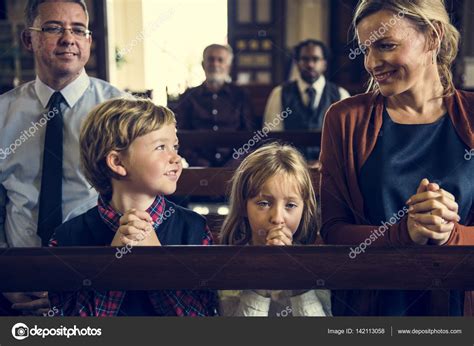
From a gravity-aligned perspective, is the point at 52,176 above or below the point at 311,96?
below

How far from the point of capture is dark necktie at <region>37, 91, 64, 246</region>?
3.63ft

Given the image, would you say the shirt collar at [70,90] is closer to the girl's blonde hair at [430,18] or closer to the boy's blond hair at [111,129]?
the boy's blond hair at [111,129]

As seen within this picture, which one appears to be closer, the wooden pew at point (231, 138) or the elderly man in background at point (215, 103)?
the wooden pew at point (231, 138)

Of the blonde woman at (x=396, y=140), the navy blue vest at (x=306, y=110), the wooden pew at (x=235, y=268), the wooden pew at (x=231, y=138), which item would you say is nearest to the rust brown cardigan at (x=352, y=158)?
the blonde woman at (x=396, y=140)

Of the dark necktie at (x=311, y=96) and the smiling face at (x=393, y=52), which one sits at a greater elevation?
the dark necktie at (x=311, y=96)

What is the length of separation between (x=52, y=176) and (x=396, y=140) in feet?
1.87

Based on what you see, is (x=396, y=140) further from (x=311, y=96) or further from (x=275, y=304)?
(x=311, y=96)

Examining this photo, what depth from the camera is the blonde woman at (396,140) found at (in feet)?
2.87

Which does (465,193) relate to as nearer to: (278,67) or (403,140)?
(403,140)

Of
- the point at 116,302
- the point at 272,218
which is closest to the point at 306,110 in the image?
the point at 272,218

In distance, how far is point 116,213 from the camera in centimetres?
96

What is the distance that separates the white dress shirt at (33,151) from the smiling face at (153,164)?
18 centimetres

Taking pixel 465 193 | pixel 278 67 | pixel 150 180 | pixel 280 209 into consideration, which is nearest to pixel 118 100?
pixel 150 180

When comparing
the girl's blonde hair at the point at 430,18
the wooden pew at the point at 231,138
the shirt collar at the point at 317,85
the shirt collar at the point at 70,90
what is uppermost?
the shirt collar at the point at 317,85
